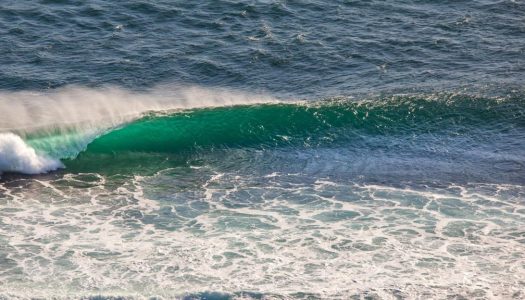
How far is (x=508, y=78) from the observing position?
34.3m

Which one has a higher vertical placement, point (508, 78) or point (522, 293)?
point (508, 78)

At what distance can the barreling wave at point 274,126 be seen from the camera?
30500 mm

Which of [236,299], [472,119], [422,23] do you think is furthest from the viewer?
[422,23]

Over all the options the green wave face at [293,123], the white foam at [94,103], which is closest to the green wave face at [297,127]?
the green wave face at [293,123]

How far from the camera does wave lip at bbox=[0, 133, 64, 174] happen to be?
2862 centimetres

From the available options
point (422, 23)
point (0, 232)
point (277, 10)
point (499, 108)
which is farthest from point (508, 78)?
point (0, 232)

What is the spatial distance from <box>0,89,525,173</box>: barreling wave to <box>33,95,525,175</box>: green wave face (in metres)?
0.03

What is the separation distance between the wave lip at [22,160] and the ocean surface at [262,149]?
0.07 m

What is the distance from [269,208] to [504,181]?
7.66 metres

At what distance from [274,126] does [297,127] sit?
828 mm

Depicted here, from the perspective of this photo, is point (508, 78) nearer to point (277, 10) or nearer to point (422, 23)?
point (422, 23)

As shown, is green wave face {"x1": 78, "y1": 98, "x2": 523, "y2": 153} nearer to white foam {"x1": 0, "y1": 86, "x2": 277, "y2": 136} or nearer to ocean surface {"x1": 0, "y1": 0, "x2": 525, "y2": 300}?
ocean surface {"x1": 0, "y1": 0, "x2": 525, "y2": 300}

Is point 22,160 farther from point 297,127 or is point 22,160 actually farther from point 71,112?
point 297,127

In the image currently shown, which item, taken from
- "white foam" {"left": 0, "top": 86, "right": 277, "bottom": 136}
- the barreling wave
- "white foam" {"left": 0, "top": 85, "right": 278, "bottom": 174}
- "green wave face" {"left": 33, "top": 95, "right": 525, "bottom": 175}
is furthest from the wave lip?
"white foam" {"left": 0, "top": 86, "right": 277, "bottom": 136}
